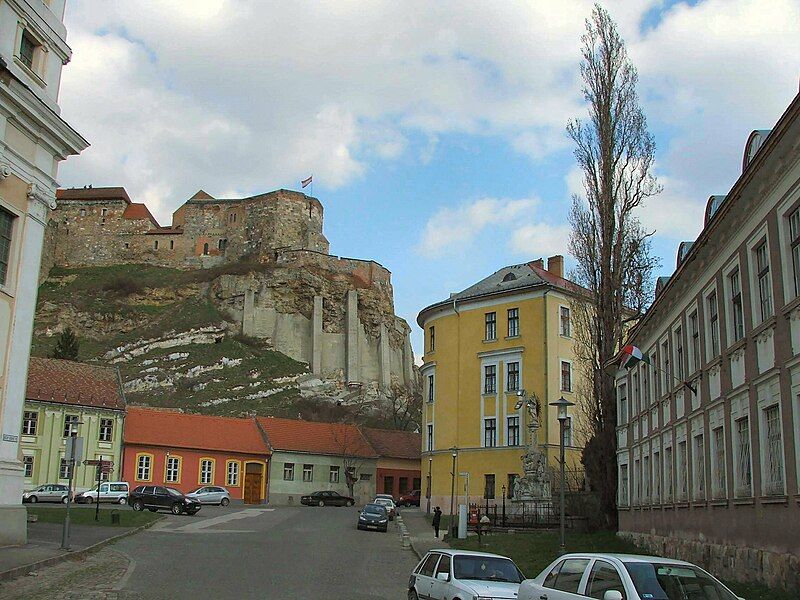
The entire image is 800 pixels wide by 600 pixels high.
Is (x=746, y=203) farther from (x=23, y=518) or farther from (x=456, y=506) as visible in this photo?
(x=456, y=506)

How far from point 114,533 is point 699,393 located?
1956 cm

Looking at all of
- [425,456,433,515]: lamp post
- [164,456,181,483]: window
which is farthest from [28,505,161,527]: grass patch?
[164,456,181,483]: window

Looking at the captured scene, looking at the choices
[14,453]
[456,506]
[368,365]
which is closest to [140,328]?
[368,365]

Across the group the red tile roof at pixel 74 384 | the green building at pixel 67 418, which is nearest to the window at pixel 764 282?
the green building at pixel 67 418

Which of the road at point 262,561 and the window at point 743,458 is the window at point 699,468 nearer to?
the window at point 743,458

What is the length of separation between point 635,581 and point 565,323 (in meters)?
40.3

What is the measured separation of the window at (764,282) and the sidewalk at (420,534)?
47.8 feet

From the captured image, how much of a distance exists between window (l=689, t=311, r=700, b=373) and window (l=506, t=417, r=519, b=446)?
26.6 m

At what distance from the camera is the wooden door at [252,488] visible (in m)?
62.9

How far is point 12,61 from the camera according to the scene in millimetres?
20594

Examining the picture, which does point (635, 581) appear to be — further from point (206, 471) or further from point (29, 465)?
point (206, 471)

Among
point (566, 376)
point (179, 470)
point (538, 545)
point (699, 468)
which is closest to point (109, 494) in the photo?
point (179, 470)

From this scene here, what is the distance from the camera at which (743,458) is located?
16844 mm

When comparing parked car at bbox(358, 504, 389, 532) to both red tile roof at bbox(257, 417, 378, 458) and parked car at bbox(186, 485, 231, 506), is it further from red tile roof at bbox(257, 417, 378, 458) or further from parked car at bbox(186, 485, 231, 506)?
red tile roof at bbox(257, 417, 378, 458)
